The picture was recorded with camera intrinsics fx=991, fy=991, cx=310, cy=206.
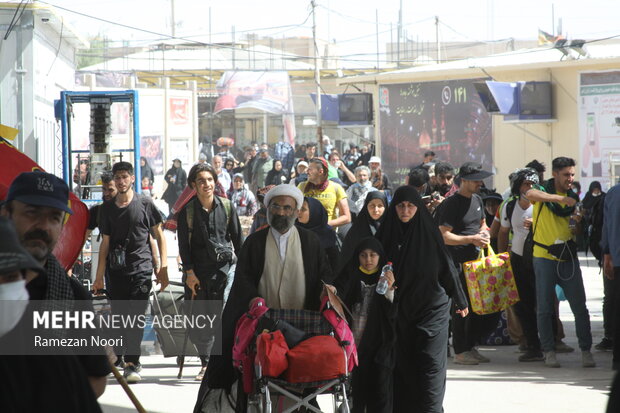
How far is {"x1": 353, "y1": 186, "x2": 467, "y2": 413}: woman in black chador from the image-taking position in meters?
6.09

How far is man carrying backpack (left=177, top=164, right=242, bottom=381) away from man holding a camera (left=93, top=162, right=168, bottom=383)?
0.26 metres

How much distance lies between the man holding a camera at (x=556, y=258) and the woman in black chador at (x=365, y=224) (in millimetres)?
1356

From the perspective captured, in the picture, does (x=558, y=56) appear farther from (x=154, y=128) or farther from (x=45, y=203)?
(x=45, y=203)

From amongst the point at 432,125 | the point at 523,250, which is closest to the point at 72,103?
the point at 523,250

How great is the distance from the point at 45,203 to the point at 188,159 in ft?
100

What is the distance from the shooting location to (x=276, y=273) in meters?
5.89

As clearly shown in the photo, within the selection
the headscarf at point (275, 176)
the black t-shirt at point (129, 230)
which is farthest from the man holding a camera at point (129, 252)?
the headscarf at point (275, 176)

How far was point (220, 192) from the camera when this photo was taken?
34.7 feet

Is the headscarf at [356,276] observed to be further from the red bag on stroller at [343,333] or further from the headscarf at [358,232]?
the headscarf at [358,232]

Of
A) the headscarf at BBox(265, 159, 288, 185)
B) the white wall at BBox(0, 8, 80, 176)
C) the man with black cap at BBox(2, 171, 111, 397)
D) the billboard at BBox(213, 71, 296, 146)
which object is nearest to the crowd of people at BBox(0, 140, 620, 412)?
the man with black cap at BBox(2, 171, 111, 397)

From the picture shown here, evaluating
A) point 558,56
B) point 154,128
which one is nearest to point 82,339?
point 558,56

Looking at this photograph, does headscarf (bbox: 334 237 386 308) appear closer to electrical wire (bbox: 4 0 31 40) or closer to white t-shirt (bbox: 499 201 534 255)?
white t-shirt (bbox: 499 201 534 255)

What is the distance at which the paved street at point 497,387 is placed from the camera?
7.23 metres

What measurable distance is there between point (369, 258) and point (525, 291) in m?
3.55
